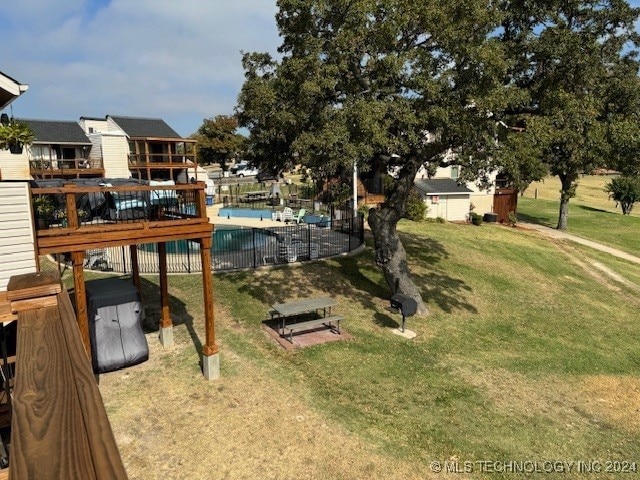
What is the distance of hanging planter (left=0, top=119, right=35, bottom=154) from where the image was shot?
8813 mm

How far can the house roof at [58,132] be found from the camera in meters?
41.5

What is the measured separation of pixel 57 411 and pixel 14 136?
30.8 feet

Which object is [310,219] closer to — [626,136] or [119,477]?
[626,136]

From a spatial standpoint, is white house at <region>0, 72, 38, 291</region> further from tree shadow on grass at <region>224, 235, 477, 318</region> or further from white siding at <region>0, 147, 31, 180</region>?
tree shadow on grass at <region>224, 235, 477, 318</region>

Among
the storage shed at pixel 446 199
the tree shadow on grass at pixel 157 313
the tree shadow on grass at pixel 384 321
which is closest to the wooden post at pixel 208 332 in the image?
the tree shadow on grass at pixel 157 313

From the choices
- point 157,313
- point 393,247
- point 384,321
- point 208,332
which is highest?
point 393,247

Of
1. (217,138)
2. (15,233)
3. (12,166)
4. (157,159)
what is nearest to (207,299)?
(15,233)

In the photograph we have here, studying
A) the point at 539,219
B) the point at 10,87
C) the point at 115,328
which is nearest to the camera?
the point at 10,87

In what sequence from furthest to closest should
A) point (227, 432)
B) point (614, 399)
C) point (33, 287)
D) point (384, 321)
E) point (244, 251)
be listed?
point (244, 251), point (384, 321), point (614, 399), point (227, 432), point (33, 287)

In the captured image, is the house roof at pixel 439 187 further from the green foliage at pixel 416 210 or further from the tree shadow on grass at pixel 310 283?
the tree shadow on grass at pixel 310 283

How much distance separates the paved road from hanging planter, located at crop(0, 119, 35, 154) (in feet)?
113

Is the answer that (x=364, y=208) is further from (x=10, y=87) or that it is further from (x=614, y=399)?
(x=10, y=87)

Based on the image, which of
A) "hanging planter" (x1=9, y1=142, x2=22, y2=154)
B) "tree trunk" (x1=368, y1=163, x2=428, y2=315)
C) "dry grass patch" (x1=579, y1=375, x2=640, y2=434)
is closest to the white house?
"hanging planter" (x1=9, y1=142, x2=22, y2=154)

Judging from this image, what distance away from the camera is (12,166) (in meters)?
9.23
